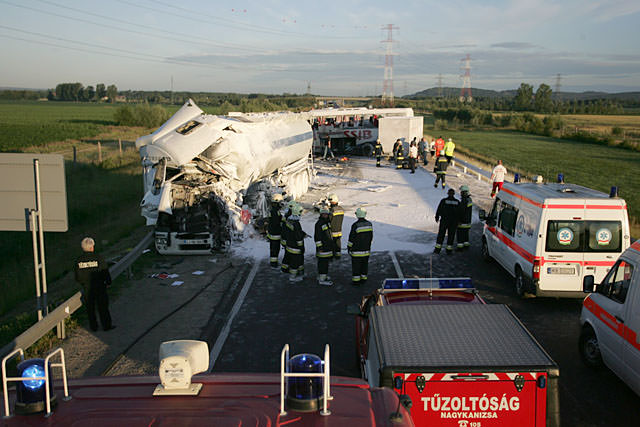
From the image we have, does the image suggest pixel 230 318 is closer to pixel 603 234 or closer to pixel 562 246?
pixel 562 246

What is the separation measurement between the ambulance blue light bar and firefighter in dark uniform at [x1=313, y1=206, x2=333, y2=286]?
4276 millimetres

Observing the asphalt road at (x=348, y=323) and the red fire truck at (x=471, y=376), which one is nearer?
the red fire truck at (x=471, y=376)

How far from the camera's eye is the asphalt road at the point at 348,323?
6699 millimetres

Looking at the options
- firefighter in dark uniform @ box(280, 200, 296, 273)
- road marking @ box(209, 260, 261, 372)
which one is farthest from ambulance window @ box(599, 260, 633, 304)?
firefighter in dark uniform @ box(280, 200, 296, 273)

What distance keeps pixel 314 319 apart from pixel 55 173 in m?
4.71

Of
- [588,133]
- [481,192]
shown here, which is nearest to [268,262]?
[481,192]

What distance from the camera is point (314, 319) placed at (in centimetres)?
930

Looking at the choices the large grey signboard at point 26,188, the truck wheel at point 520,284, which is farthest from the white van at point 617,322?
the large grey signboard at point 26,188

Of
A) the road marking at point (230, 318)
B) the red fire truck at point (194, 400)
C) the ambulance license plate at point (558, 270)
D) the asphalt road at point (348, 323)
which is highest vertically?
the red fire truck at point (194, 400)

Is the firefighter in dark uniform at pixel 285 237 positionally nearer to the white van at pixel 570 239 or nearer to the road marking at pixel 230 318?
the road marking at pixel 230 318

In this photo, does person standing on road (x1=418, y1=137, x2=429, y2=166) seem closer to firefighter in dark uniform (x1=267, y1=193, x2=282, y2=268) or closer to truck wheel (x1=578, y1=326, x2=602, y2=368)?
firefighter in dark uniform (x1=267, y1=193, x2=282, y2=268)

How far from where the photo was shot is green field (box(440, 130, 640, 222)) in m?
28.9

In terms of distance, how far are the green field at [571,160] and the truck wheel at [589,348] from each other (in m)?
13.7

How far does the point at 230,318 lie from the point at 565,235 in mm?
6005
